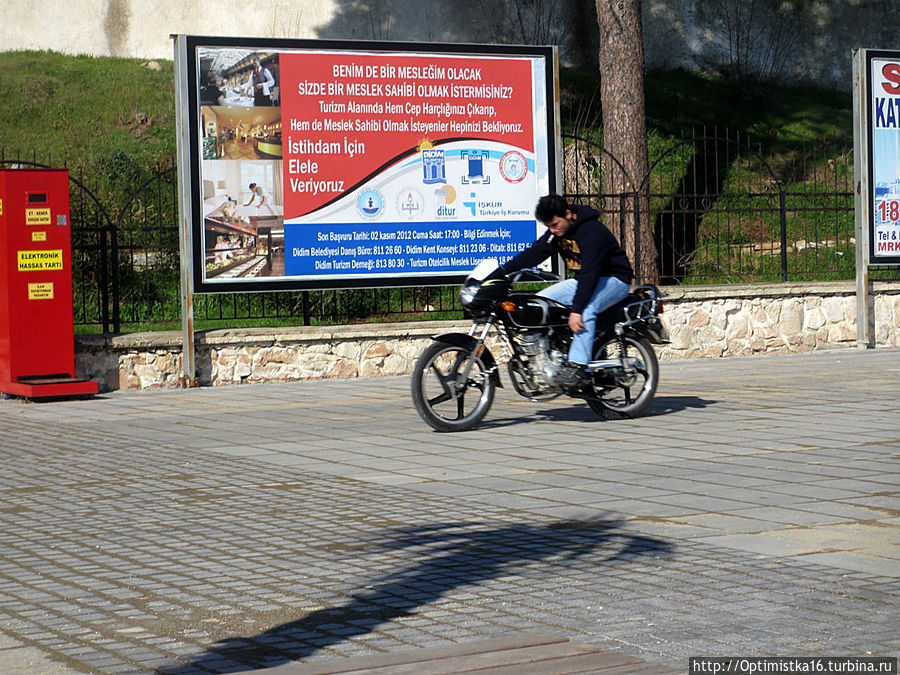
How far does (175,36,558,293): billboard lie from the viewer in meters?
13.5

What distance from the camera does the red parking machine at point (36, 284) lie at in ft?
40.8

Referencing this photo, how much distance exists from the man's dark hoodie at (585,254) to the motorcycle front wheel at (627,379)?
0.55 metres

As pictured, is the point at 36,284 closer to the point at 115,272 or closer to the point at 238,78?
the point at 115,272

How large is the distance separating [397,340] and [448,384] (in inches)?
174

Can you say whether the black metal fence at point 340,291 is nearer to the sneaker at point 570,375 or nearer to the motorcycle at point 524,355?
the motorcycle at point 524,355

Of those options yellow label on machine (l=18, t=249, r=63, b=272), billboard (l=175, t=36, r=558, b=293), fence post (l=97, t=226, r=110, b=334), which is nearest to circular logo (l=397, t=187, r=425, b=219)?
billboard (l=175, t=36, r=558, b=293)

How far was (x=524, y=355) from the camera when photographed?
10.1 m

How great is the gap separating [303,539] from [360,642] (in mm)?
1870

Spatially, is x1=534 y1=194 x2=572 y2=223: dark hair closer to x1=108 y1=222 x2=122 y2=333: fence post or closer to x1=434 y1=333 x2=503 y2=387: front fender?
x1=434 y1=333 x2=503 y2=387: front fender

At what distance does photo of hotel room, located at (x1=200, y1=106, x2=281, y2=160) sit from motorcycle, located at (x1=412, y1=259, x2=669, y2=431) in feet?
14.3

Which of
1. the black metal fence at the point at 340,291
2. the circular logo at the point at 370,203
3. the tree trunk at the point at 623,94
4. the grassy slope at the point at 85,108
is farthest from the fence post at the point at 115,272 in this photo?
the grassy slope at the point at 85,108

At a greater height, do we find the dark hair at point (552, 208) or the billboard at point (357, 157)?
the billboard at point (357, 157)

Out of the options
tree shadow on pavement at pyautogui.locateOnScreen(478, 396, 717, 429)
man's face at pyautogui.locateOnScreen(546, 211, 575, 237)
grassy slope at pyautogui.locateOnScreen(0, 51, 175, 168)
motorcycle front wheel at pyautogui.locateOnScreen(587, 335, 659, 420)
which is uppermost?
grassy slope at pyautogui.locateOnScreen(0, 51, 175, 168)

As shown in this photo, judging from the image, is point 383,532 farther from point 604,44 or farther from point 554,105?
point 604,44
